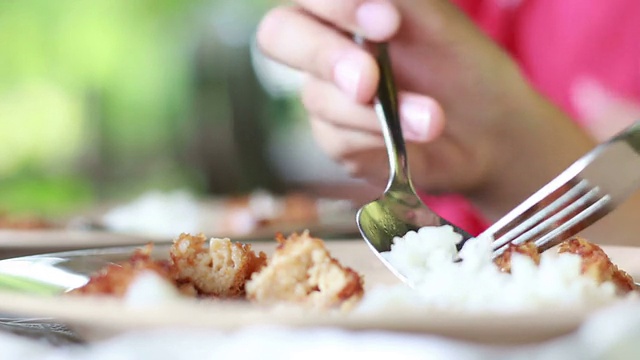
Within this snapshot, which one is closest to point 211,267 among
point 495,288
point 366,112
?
point 495,288

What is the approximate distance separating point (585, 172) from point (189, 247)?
29 centimetres

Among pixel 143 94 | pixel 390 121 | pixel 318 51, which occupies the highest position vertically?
pixel 143 94

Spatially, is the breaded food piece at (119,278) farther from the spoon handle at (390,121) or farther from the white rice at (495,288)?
the spoon handle at (390,121)

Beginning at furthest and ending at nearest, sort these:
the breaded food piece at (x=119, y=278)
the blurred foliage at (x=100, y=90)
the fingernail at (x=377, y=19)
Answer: the blurred foliage at (x=100, y=90), the fingernail at (x=377, y=19), the breaded food piece at (x=119, y=278)

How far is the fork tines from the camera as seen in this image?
1.83ft

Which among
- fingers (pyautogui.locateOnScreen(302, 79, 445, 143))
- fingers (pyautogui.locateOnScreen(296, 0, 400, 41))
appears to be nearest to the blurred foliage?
fingers (pyautogui.locateOnScreen(302, 79, 445, 143))

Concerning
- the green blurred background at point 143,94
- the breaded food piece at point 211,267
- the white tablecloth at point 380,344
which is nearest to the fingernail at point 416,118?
the breaded food piece at point 211,267

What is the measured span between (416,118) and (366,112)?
116mm

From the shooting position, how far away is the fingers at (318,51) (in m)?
0.79

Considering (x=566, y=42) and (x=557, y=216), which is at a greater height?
(x=566, y=42)

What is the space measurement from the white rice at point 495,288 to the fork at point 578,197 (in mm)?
82

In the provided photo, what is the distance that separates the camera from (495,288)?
1.35ft

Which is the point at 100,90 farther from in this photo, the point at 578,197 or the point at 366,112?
the point at 578,197

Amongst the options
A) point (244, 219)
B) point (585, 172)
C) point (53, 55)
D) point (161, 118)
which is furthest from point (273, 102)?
point (585, 172)
